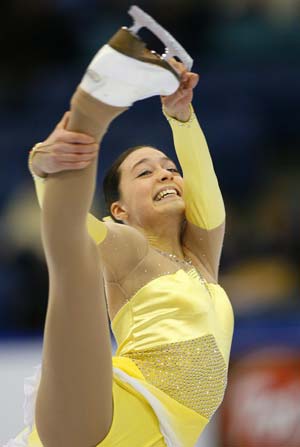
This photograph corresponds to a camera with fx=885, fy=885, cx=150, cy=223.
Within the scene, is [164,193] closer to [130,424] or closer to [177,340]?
[177,340]

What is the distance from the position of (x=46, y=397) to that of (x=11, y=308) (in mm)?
2560

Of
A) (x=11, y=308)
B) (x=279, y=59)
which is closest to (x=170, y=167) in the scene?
(x=11, y=308)

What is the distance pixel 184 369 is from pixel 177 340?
78mm

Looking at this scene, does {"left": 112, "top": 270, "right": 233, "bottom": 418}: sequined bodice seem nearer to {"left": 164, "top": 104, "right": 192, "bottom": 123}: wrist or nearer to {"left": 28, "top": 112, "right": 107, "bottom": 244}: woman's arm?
{"left": 164, "top": 104, "right": 192, "bottom": 123}: wrist

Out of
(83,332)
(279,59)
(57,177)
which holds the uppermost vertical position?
(57,177)

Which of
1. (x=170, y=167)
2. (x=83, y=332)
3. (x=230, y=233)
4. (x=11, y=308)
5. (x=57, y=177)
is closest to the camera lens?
(x=57, y=177)

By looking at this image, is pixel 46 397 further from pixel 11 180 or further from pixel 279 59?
pixel 279 59

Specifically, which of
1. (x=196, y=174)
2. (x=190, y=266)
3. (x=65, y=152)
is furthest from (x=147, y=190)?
(x=65, y=152)

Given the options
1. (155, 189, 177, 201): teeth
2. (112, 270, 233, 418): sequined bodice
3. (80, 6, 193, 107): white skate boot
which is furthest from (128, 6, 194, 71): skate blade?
(112, 270, 233, 418): sequined bodice

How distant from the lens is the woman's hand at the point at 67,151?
5.84ft

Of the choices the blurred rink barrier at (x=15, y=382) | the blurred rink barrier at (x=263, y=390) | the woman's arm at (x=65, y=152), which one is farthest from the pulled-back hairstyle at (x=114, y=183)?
the blurred rink barrier at (x=263, y=390)

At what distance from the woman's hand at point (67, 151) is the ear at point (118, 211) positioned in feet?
2.70

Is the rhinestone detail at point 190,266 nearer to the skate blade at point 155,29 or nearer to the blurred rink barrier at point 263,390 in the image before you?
the skate blade at point 155,29

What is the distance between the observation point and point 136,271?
2.40 m
